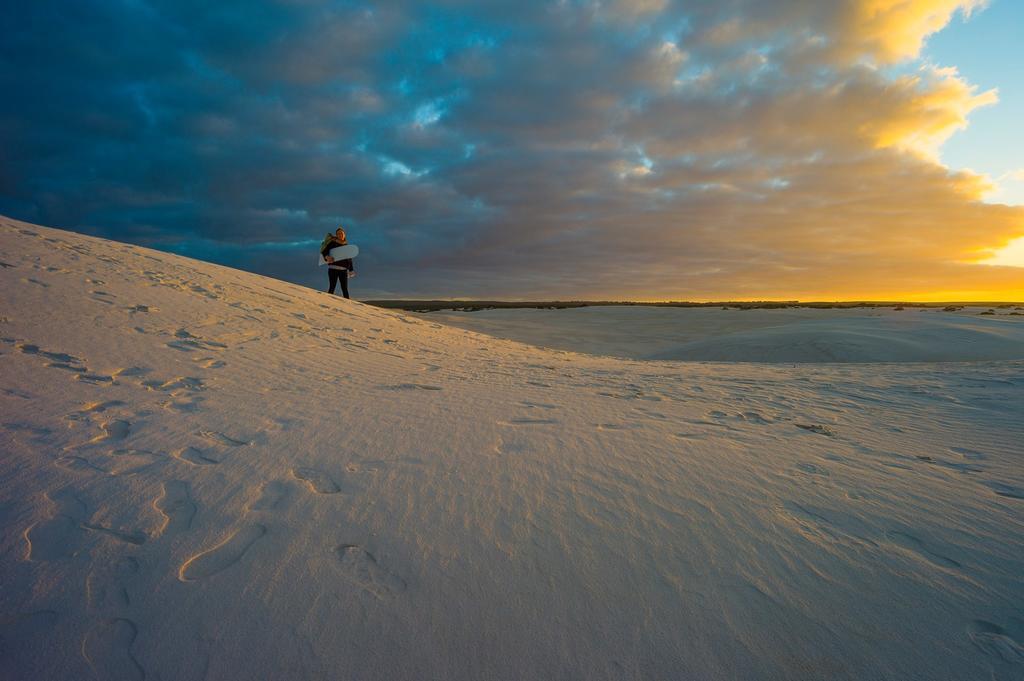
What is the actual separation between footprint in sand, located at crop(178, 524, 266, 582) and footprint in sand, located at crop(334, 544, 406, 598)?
341 millimetres

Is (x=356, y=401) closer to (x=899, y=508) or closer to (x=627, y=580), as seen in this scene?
(x=627, y=580)

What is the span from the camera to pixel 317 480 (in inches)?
86.4

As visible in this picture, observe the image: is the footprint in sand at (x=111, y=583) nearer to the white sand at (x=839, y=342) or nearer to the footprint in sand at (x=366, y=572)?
the footprint in sand at (x=366, y=572)

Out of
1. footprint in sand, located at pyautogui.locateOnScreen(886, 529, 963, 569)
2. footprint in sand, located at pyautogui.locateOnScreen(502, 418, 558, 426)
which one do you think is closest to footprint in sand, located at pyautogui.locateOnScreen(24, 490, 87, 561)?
footprint in sand, located at pyautogui.locateOnScreen(502, 418, 558, 426)

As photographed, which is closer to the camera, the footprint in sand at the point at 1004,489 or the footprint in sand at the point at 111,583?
the footprint in sand at the point at 111,583

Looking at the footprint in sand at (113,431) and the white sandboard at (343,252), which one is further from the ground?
the white sandboard at (343,252)

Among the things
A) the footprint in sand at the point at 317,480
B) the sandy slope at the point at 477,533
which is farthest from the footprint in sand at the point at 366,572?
the footprint in sand at the point at 317,480

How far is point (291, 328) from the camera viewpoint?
623 cm

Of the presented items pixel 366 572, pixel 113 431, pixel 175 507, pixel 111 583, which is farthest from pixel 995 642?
pixel 113 431

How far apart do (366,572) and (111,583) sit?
79cm

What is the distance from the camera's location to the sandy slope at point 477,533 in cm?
130

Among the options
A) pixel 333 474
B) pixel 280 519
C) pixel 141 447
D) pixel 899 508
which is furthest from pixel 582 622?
pixel 141 447

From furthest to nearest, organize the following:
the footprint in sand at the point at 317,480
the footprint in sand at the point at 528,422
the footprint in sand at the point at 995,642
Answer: the footprint in sand at the point at 528,422
the footprint in sand at the point at 317,480
the footprint in sand at the point at 995,642

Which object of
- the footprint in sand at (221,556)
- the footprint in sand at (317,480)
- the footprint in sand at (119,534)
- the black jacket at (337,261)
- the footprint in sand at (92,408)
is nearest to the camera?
the footprint in sand at (221,556)
